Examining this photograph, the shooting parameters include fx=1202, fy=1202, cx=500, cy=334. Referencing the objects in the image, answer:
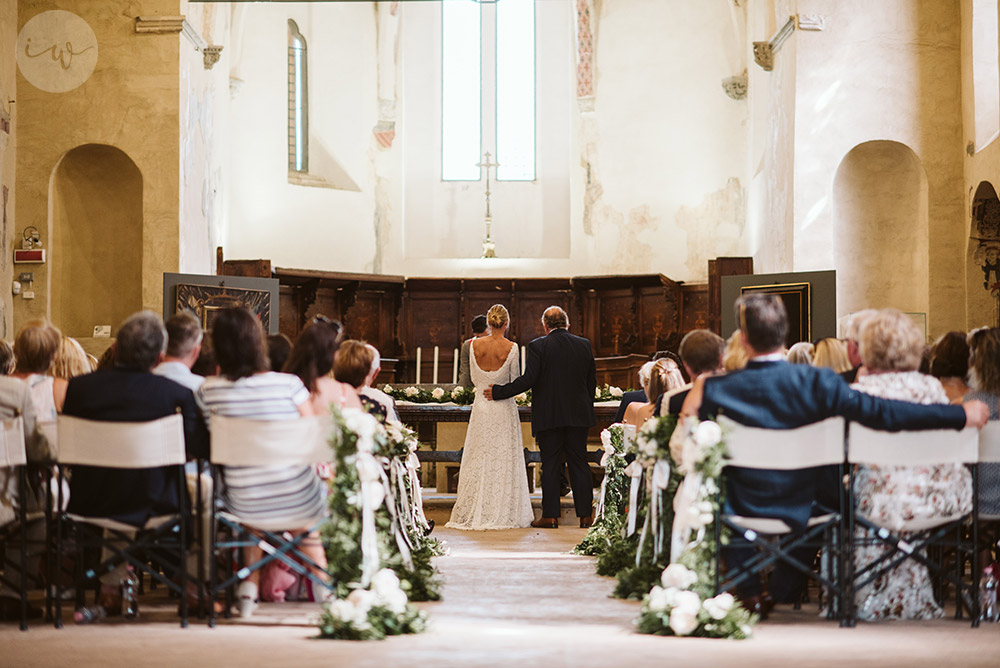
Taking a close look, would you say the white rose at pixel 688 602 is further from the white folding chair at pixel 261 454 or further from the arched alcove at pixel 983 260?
the arched alcove at pixel 983 260

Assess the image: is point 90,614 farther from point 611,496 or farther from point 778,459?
point 611,496

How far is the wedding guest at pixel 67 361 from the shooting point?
231 inches

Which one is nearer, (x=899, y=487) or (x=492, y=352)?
(x=899, y=487)

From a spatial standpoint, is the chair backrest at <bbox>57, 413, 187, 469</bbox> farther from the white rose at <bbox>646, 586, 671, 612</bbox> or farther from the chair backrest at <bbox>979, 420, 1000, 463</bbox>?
the chair backrest at <bbox>979, 420, 1000, 463</bbox>

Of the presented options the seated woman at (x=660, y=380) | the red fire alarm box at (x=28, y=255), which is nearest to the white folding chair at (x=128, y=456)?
the seated woman at (x=660, y=380)

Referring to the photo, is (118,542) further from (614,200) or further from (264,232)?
(614,200)

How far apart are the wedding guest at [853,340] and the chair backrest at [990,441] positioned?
0.71 metres

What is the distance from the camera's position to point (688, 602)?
14.9 feet

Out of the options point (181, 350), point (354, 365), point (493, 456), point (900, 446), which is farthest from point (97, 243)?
point (900, 446)

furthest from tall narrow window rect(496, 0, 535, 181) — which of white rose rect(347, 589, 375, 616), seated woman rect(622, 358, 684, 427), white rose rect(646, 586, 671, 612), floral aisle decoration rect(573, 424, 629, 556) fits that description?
white rose rect(347, 589, 375, 616)

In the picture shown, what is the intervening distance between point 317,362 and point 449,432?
585 centimetres

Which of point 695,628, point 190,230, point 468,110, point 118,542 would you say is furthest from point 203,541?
point 468,110

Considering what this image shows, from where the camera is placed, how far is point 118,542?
5023 millimetres

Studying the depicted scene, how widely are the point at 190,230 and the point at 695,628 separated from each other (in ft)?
30.5
